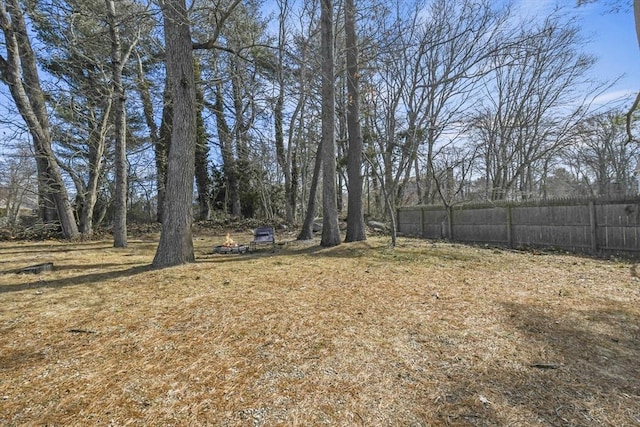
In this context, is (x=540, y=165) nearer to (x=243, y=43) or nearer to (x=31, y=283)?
(x=243, y=43)

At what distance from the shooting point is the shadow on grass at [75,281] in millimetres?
4203

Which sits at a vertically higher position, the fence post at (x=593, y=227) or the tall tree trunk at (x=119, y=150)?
the tall tree trunk at (x=119, y=150)

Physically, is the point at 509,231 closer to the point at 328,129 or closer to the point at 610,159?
the point at 328,129

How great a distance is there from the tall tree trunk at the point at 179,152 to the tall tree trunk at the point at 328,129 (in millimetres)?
3219

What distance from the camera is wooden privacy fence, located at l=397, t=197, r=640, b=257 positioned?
7121 mm

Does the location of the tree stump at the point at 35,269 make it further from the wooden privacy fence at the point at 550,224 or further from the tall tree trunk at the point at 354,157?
the wooden privacy fence at the point at 550,224

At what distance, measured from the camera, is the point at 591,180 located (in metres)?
24.9

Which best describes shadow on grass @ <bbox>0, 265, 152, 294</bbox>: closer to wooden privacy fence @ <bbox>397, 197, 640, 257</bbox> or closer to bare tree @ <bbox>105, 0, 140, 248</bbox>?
bare tree @ <bbox>105, 0, 140, 248</bbox>

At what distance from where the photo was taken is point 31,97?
9.07 metres

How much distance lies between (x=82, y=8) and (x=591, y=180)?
3090 cm

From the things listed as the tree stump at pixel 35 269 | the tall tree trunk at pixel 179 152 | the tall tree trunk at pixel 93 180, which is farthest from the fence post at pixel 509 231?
the tall tree trunk at pixel 93 180

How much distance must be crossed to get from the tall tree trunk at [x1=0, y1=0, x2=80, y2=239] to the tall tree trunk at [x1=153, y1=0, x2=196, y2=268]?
541cm

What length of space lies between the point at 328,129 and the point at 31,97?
320 inches

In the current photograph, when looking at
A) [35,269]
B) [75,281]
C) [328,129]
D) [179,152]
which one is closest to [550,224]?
[328,129]
